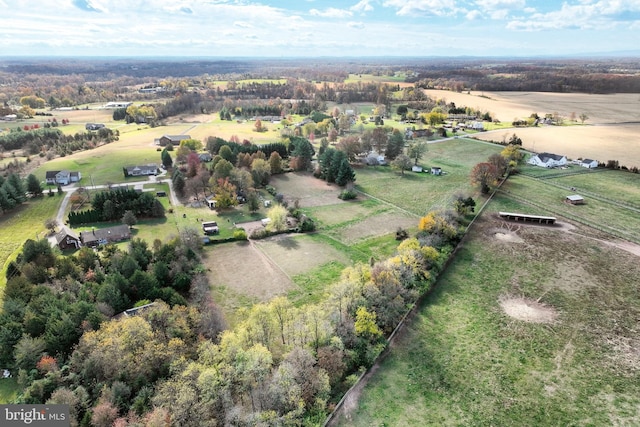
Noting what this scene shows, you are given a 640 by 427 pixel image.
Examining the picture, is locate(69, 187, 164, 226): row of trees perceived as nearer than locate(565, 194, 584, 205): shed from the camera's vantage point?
→ Yes

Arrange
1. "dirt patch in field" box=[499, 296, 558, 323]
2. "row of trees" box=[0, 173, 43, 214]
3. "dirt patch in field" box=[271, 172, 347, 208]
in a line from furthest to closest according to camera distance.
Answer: "dirt patch in field" box=[271, 172, 347, 208] → "row of trees" box=[0, 173, 43, 214] → "dirt patch in field" box=[499, 296, 558, 323]

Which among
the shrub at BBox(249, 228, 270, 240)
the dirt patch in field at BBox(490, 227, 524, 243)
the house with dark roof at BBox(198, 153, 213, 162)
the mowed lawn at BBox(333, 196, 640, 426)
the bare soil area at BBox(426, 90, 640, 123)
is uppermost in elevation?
the bare soil area at BBox(426, 90, 640, 123)

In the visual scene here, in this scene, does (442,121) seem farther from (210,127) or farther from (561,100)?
(210,127)

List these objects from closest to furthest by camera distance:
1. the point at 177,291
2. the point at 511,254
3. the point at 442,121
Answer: the point at 177,291 < the point at 511,254 < the point at 442,121

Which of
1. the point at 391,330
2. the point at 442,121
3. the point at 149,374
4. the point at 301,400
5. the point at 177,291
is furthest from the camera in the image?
the point at 442,121

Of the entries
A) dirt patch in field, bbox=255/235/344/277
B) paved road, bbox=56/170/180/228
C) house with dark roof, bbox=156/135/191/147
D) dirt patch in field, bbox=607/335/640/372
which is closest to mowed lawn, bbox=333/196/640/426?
dirt patch in field, bbox=607/335/640/372

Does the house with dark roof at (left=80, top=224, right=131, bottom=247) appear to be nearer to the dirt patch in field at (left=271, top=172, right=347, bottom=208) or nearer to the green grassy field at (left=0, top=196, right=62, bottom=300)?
the green grassy field at (left=0, top=196, right=62, bottom=300)

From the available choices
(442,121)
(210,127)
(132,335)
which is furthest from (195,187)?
(442,121)
